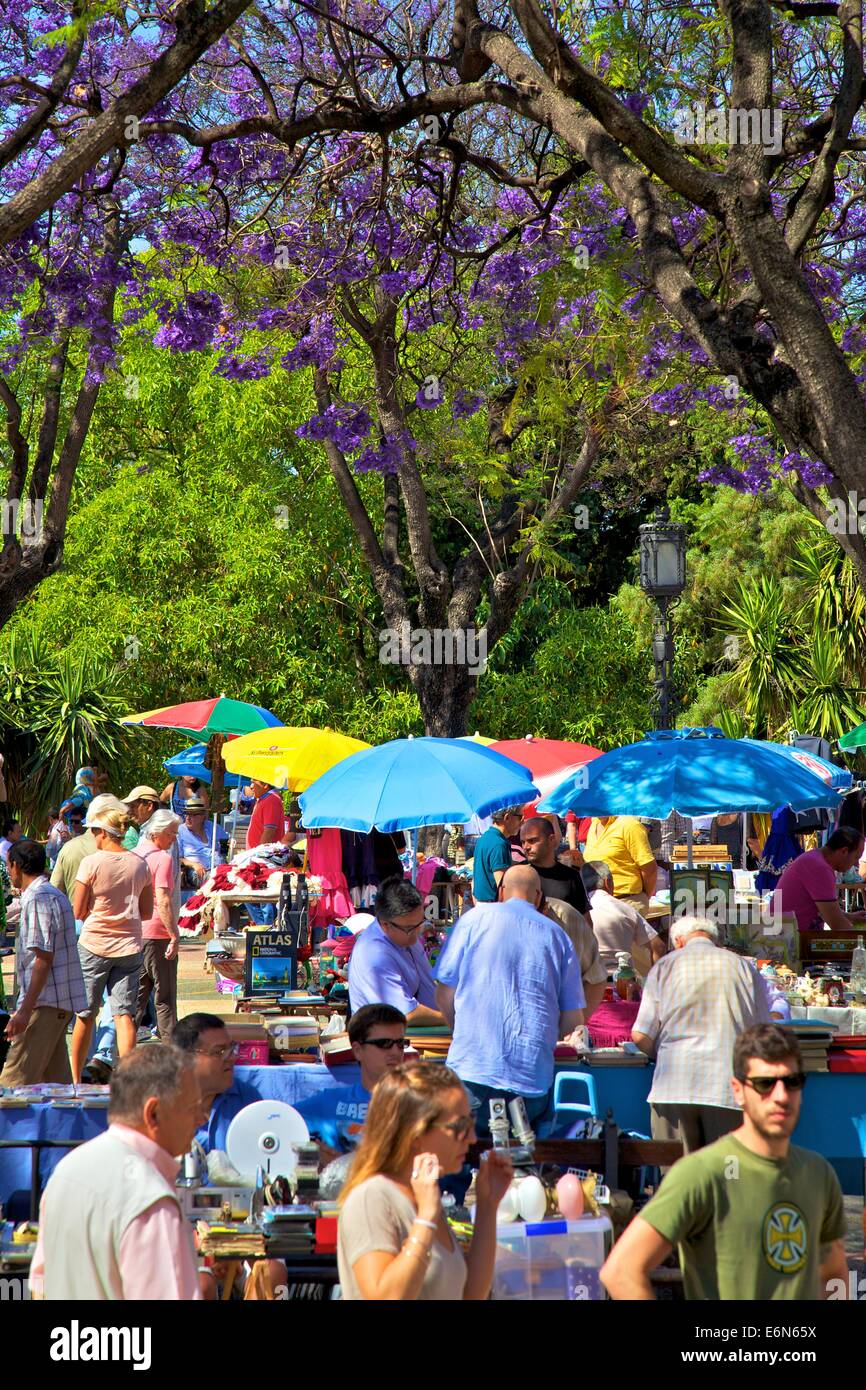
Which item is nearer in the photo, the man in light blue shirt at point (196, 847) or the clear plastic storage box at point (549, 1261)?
the clear plastic storage box at point (549, 1261)

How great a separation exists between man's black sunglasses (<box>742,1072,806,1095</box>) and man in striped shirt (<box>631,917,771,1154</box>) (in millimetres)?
2588

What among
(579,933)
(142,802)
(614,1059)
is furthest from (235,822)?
(614,1059)

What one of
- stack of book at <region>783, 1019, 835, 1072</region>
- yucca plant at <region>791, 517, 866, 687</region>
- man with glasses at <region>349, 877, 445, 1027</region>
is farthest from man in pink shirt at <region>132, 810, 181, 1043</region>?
yucca plant at <region>791, 517, 866, 687</region>

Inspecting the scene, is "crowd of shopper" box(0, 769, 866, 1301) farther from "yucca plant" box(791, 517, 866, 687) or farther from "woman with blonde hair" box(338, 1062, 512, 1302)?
"yucca plant" box(791, 517, 866, 687)

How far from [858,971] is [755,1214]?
6.57 meters

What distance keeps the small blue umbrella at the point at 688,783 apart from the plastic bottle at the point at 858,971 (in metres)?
1.03

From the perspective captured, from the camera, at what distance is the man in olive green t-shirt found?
13.4 ft

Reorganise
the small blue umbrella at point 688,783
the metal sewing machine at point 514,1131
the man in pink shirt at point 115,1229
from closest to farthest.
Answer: the man in pink shirt at point 115,1229, the metal sewing machine at point 514,1131, the small blue umbrella at point 688,783

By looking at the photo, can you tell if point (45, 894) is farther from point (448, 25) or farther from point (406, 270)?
point (448, 25)

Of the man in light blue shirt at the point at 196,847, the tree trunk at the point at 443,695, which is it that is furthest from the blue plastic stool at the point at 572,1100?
the man in light blue shirt at the point at 196,847

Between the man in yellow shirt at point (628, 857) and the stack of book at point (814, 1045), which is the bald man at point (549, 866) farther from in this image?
the man in yellow shirt at point (628, 857)

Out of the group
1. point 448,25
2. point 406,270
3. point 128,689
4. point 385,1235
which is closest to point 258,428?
point 128,689

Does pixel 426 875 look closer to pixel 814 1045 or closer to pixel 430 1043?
pixel 430 1043

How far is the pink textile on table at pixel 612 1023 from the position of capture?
926cm
